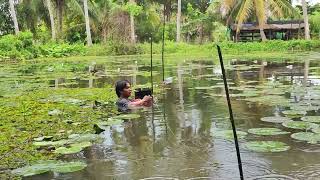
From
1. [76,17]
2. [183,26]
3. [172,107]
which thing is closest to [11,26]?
[76,17]

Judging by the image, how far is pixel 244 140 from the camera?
538cm

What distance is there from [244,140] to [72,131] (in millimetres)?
2395

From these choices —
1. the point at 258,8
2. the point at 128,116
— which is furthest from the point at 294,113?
the point at 258,8

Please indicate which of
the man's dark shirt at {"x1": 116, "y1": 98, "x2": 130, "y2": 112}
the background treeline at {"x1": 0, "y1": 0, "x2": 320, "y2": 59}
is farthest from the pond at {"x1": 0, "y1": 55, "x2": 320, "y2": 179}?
the background treeline at {"x1": 0, "y1": 0, "x2": 320, "y2": 59}

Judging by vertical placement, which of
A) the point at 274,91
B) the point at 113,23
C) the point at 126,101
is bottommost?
the point at 274,91

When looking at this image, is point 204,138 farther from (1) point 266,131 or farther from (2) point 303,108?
(2) point 303,108

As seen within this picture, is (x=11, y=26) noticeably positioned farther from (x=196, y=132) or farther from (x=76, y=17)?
(x=196, y=132)

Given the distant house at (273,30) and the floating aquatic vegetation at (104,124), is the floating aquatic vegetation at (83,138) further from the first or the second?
the distant house at (273,30)

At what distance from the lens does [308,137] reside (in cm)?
530

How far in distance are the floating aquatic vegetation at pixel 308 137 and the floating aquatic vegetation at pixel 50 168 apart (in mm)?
2521

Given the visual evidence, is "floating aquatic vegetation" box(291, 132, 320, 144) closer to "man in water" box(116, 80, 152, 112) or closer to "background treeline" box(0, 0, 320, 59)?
"man in water" box(116, 80, 152, 112)

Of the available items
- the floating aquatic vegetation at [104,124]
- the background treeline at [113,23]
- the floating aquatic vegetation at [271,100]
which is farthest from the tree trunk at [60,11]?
the floating aquatic vegetation at [104,124]

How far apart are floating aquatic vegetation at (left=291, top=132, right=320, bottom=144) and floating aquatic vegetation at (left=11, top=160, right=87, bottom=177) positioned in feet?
8.27

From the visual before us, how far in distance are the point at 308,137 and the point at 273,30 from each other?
36.7 metres
